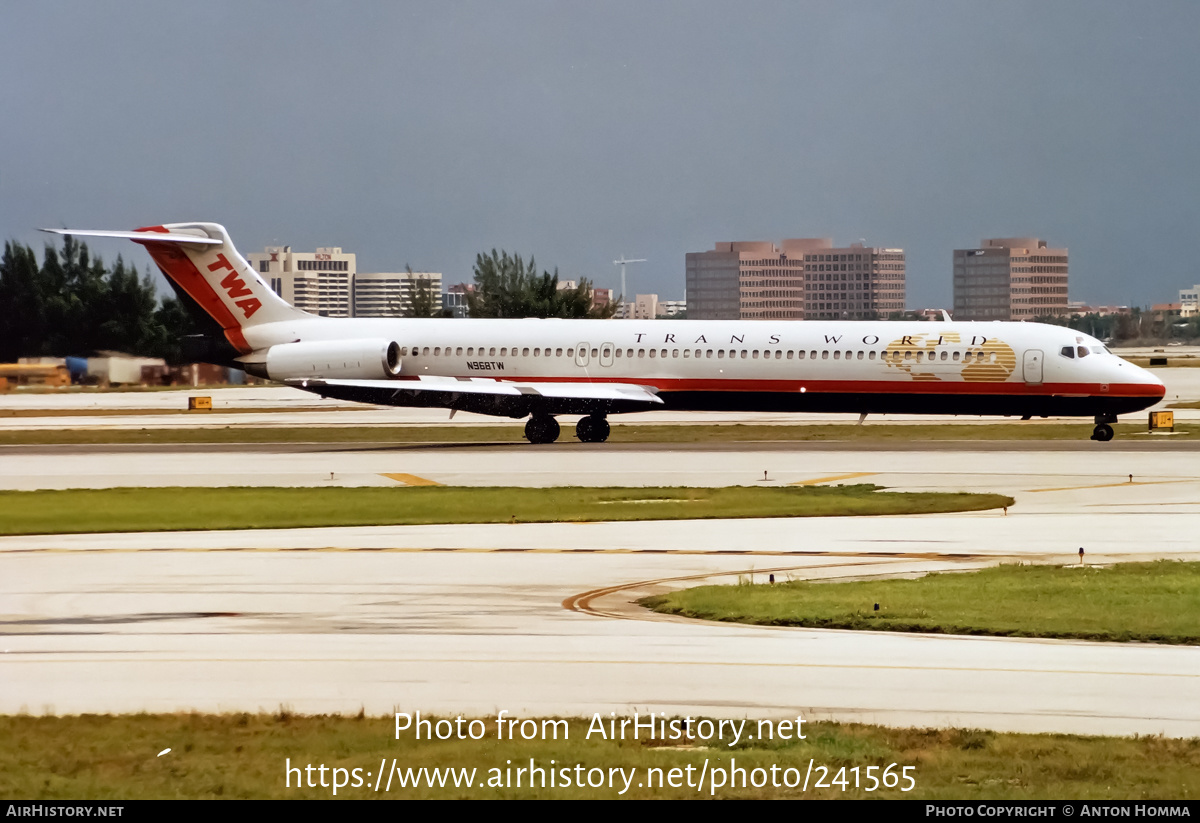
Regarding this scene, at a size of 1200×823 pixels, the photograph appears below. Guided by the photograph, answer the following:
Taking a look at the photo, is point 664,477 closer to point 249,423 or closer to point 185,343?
point 185,343

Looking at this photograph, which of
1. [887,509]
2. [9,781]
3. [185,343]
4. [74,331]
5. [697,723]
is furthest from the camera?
[74,331]

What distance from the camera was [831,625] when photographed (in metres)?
17.6

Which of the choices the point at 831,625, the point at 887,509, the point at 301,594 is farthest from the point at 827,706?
the point at 887,509

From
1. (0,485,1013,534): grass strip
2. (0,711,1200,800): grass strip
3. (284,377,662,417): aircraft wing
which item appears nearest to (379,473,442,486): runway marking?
(0,485,1013,534): grass strip

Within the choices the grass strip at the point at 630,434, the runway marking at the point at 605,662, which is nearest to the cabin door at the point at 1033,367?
the grass strip at the point at 630,434

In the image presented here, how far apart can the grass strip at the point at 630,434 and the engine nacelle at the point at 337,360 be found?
12.8 ft

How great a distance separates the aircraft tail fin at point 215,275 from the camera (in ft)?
165

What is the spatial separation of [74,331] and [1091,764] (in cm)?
10514

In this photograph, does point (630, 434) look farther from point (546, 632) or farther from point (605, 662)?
point (605, 662)

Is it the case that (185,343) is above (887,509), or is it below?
above

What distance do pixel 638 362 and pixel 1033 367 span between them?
11987mm

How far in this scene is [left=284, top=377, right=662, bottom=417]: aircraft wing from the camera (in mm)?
47281

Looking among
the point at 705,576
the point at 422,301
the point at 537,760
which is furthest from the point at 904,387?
the point at 422,301

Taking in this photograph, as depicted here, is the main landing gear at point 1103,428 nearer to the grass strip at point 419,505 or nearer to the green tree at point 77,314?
the grass strip at point 419,505
